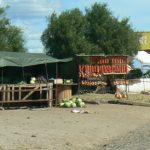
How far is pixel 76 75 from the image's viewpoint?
36.4m

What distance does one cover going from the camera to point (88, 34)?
4644 cm

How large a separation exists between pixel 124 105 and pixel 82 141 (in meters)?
14.2

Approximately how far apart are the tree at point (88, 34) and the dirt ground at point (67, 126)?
15.7m

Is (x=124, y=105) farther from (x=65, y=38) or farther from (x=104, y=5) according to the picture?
(x=104, y=5)

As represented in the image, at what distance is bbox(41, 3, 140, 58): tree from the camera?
145 feet

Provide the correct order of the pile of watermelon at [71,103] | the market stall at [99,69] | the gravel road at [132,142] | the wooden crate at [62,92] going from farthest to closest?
1. the market stall at [99,69]
2. the wooden crate at [62,92]
3. the pile of watermelon at [71,103]
4. the gravel road at [132,142]

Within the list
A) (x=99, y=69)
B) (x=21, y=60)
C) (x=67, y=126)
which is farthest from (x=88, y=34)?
(x=67, y=126)

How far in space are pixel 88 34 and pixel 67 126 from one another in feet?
89.2

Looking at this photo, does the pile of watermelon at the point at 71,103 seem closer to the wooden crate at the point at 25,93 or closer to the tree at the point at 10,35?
the wooden crate at the point at 25,93

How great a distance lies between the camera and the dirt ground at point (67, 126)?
49.9 feet

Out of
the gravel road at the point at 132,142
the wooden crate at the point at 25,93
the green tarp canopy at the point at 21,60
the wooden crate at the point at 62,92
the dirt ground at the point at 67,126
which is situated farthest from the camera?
the wooden crate at the point at 62,92

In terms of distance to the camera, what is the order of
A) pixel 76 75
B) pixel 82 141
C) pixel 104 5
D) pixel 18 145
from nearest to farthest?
pixel 18 145
pixel 82 141
pixel 76 75
pixel 104 5

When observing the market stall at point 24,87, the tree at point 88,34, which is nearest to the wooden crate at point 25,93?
the market stall at point 24,87

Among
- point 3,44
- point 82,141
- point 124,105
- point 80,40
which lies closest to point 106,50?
point 80,40
